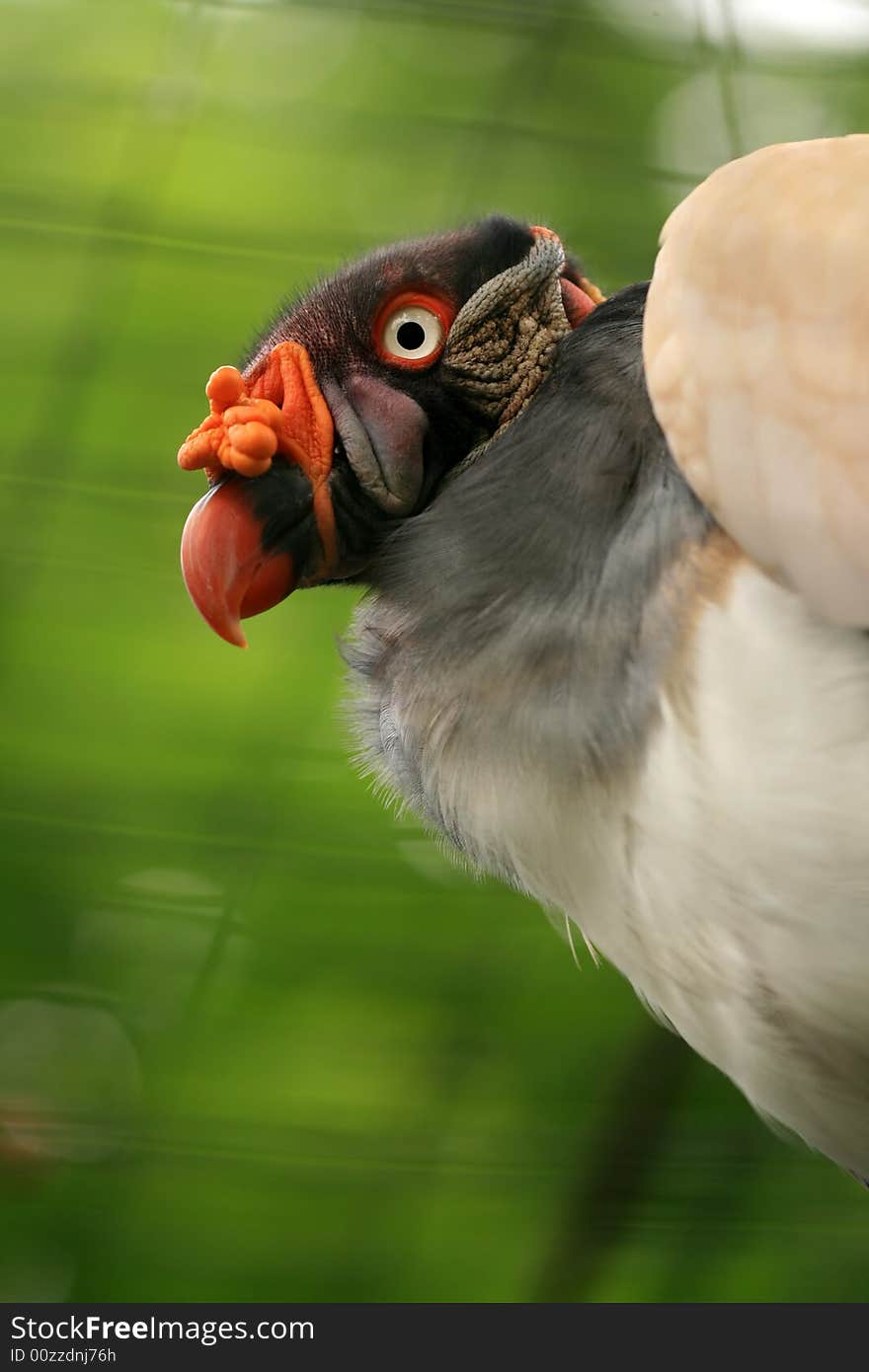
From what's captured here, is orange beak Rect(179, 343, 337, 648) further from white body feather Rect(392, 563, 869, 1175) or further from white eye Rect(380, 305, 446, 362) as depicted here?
white body feather Rect(392, 563, 869, 1175)

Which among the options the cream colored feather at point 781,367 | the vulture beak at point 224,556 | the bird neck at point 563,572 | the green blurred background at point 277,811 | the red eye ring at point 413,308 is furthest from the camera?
the green blurred background at point 277,811

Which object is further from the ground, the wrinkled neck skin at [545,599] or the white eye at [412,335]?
the white eye at [412,335]

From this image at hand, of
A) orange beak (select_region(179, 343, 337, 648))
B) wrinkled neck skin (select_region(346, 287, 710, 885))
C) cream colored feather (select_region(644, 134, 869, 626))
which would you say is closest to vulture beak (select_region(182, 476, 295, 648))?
orange beak (select_region(179, 343, 337, 648))

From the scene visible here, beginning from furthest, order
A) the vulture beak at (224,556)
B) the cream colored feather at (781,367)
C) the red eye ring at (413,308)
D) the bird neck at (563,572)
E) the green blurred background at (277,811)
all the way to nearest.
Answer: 1. the green blurred background at (277,811)
2. the red eye ring at (413,308)
3. the vulture beak at (224,556)
4. the bird neck at (563,572)
5. the cream colored feather at (781,367)

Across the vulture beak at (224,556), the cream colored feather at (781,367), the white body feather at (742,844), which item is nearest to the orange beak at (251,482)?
the vulture beak at (224,556)

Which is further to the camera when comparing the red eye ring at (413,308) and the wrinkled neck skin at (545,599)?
the red eye ring at (413,308)

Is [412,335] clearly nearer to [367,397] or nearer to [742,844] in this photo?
[367,397]

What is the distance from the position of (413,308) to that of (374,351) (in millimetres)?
53

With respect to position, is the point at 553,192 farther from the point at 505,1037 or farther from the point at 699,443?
the point at 699,443

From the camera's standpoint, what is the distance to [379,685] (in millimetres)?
1297

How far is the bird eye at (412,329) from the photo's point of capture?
51.3 inches

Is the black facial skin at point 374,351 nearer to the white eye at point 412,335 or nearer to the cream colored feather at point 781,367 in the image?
the white eye at point 412,335

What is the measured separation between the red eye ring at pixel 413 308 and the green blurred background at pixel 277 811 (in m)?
1.16
